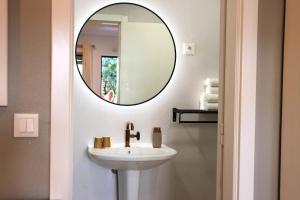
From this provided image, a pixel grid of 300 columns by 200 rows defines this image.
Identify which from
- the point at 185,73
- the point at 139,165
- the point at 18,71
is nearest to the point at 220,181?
the point at 139,165

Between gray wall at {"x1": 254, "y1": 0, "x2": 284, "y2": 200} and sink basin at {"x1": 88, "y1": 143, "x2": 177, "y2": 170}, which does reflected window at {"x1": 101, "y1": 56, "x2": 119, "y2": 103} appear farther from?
gray wall at {"x1": 254, "y1": 0, "x2": 284, "y2": 200}

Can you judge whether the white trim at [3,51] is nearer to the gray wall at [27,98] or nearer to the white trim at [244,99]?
the gray wall at [27,98]

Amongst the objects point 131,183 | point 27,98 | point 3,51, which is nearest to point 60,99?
point 27,98

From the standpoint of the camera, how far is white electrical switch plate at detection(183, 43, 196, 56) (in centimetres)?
266

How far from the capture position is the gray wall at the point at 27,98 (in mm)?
1300

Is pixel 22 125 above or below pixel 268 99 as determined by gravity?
below

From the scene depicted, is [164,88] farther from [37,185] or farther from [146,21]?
[37,185]

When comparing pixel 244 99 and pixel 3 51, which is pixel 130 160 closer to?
pixel 244 99

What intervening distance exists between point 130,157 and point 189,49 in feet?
3.44

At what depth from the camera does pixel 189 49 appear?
105 inches

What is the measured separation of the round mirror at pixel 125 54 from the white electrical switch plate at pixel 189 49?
96 mm

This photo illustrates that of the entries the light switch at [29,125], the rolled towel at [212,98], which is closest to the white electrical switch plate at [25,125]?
the light switch at [29,125]

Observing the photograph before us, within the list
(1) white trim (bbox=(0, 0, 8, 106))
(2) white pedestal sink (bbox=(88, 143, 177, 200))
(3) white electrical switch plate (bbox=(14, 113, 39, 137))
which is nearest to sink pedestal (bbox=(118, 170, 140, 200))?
(2) white pedestal sink (bbox=(88, 143, 177, 200))

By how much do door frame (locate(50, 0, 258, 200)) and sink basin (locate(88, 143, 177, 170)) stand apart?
2.18ft
